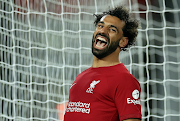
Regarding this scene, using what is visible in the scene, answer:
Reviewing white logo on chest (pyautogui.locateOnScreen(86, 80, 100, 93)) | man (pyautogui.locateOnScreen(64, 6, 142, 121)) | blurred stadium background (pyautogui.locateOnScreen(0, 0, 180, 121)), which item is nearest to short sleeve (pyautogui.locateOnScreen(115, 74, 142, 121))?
man (pyautogui.locateOnScreen(64, 6, 142, 121))

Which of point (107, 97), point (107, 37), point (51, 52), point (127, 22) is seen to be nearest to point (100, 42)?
point (107, 37)

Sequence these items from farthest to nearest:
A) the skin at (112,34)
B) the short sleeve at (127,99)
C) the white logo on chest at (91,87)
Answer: the skin at (112,34) < the white logo on chest at (91,87) < the short sleeve at (127,99)

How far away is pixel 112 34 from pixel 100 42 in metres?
0.07

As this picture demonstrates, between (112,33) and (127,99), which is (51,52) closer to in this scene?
(112,33)

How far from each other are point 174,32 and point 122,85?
8.70ft

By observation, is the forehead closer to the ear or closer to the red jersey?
the ear

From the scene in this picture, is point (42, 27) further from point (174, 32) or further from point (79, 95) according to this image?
point (79, 95)

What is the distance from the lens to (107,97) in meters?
1.21

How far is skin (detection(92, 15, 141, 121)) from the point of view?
4.44 feet

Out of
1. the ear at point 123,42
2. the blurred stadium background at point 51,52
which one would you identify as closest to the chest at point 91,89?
the ear at point 123,42

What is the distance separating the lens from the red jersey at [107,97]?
1.16 metres

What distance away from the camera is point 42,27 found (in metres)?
3.20

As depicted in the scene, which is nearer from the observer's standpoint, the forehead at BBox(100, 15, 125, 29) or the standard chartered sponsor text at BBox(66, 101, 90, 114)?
the standard chartered sponsor text at BBox(66, 101, 90, 114)

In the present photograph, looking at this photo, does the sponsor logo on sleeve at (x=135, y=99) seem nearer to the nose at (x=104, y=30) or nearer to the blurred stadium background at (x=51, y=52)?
the nose at (x=104, y=30)
